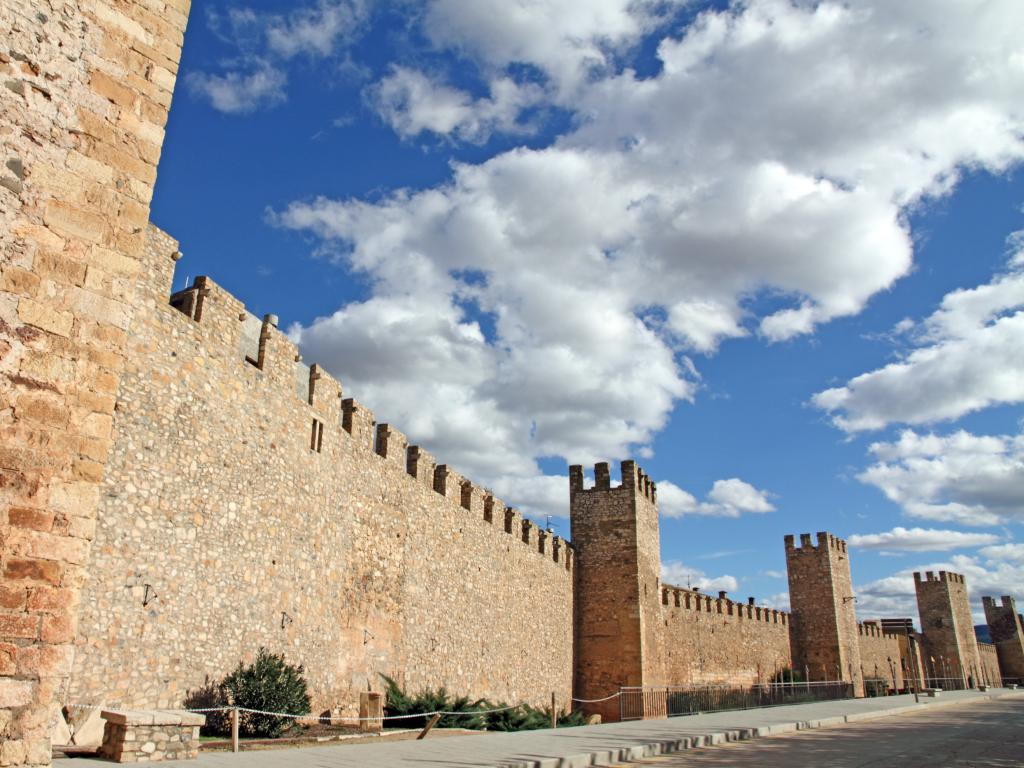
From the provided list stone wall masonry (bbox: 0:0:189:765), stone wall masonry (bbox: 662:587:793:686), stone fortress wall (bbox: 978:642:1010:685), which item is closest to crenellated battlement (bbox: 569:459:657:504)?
stone wall masonry (bbox: 662:587:793:686)

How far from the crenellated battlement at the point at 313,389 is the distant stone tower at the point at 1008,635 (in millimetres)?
63796

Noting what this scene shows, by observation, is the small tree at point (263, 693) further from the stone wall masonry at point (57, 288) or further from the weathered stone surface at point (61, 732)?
the stone wall masonry at point (57, 288)

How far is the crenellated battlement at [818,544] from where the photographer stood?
41344mm

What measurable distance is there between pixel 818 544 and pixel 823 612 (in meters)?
3.54

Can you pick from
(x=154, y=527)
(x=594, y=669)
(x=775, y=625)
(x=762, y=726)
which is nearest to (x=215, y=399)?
(x=154, y=527)

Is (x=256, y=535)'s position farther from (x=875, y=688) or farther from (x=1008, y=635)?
(x=1008, y=635)

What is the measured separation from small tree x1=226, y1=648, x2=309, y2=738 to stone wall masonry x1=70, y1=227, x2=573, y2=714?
0.27m

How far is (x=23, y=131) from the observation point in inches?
188

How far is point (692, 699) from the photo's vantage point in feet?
80.1

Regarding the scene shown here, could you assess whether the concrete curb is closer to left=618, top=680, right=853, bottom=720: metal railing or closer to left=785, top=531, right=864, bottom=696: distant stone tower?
left=618, top=680, right=853, bottom=720: metal railing

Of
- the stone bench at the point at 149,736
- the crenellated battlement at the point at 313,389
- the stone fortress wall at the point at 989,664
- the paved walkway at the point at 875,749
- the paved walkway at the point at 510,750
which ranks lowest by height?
the paved walkway at the point at 875,749

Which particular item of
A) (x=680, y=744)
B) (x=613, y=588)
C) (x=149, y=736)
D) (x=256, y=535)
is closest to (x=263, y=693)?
(x=256, y=535)

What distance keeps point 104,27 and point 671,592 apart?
2746cm

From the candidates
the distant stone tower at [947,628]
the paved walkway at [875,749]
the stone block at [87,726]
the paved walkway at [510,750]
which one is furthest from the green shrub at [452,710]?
the distant stone tower at [947,628]
